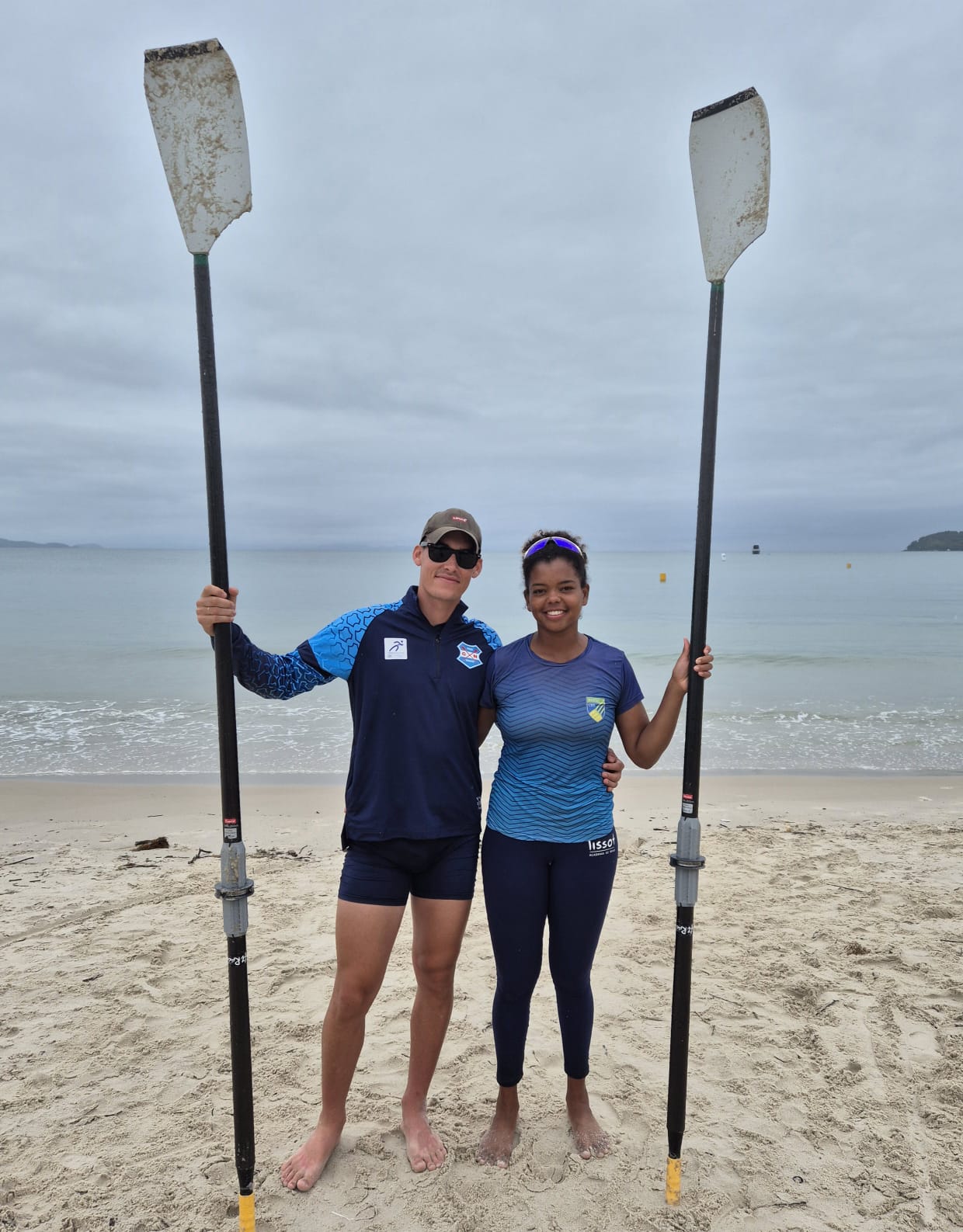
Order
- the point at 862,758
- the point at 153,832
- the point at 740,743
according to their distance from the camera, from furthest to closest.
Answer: the point at 740,743 → the point at 862,758 → the point at 153,832

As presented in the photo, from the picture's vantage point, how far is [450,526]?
9.83 feet

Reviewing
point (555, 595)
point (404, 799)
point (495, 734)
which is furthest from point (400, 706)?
point (495, 734)

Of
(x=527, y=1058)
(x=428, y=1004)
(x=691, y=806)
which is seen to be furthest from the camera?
(x=527, y=1058)

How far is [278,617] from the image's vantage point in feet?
99.5

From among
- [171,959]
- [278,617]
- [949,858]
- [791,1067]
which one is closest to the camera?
[791,1067]

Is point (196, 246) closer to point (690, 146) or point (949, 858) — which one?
point (690, 146)

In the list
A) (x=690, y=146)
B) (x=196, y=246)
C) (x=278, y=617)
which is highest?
(x=690, y=146)

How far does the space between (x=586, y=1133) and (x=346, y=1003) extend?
1.07m

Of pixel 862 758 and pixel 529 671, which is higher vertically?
pixel 529 671

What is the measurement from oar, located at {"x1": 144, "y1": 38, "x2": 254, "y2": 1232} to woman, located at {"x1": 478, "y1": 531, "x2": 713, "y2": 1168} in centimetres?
87

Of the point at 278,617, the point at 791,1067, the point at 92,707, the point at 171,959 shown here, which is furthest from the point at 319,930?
the point at 278,617

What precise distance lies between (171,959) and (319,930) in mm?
845

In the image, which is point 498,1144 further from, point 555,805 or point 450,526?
point 450,526

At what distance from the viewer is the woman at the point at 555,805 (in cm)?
278
